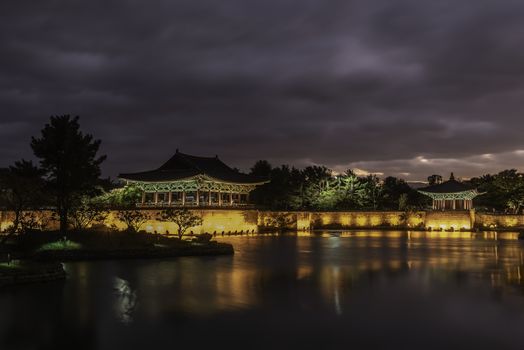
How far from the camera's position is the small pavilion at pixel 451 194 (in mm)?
62938

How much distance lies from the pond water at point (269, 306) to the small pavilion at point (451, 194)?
3392cm

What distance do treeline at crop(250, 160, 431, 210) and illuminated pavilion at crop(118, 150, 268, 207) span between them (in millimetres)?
10882

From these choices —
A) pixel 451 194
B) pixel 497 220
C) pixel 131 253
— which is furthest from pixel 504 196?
pixel 131 253

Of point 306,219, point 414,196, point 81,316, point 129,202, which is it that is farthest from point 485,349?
point 414,196

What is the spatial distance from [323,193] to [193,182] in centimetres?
2517

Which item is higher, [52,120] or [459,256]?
[52,120]

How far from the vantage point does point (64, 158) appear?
3409 centimetres

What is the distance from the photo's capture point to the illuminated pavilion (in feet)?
170

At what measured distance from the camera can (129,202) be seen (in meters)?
53.9

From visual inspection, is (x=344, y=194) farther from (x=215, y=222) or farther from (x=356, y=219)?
(x=215, y=222)

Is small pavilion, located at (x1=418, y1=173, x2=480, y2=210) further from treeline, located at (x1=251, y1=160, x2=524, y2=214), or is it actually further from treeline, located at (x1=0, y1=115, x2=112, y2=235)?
treeline, located at (x1=0, y1=115, x2=112, y2=235)

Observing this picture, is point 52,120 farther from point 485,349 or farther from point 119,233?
point 485,349

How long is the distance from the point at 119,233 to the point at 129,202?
20331mm

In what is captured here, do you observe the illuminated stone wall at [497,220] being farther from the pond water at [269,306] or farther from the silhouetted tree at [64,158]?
the silhouetted tree at [64,158]
